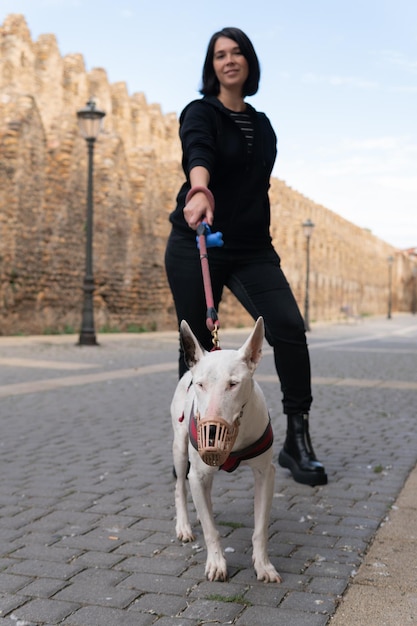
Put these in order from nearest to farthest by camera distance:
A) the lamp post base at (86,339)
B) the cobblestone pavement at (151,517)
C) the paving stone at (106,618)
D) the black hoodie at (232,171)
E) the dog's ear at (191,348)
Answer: the paving stone at (106,618) → the cobblestone pavement at (151,517) → the dog's ear at (191,348) → the black hoodie at (232,171) → the lamp post base at (86,339)

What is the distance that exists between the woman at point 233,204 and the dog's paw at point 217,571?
4.45 feet

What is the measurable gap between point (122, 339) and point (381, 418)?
12.3 m

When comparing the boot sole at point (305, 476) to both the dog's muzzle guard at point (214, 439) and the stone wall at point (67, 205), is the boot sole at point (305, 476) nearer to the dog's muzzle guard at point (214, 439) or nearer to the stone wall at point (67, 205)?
the dog's muzzle guard at point (214, 439)

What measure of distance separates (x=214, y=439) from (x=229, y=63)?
7.29 feet

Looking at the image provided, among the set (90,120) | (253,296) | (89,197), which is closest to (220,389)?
(253,296)

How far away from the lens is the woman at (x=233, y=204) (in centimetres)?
410

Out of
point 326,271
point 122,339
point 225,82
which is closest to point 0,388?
point 225,82

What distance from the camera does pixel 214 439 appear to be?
104 inches

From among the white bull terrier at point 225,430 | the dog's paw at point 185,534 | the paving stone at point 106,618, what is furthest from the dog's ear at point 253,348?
the dog's paw at point 185,534

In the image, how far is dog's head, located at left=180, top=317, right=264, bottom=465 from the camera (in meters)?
2.65

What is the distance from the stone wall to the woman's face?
14.5 metres

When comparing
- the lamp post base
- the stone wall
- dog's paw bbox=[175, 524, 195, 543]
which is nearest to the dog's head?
dog's paw bbox=[175, 524, 195, 543]

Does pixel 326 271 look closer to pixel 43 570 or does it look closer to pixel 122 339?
pixel 122 339

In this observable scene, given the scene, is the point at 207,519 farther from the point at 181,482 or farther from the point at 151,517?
the point at 151,517
